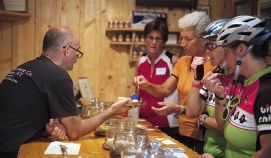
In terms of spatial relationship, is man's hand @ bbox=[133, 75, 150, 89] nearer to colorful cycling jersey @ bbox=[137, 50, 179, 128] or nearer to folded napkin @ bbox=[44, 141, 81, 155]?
colorful cycling jersey @ bbox=[137, 50, 179, 128]

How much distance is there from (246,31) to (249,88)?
29 centimetres

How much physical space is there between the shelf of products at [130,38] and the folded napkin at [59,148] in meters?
2.44

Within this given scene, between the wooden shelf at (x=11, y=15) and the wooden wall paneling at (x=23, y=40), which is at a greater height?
the wooden shelf at (x=11, y=15)

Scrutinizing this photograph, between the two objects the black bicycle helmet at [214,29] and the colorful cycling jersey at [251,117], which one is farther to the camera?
the black bicycle helmet at [214,29]

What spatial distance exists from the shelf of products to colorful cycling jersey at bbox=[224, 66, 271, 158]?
2.82 m

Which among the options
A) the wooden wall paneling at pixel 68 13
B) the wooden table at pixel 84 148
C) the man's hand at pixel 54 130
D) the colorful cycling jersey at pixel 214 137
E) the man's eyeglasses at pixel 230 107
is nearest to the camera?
the man's eyeglasses at pixel 230 107

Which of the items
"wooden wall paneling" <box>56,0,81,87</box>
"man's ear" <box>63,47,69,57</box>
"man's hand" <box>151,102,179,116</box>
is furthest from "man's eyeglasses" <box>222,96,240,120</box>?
"wooden wall paneling" <box>56,0,81,87</box>

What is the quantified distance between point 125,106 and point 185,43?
747 mm

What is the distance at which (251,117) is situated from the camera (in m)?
1.59

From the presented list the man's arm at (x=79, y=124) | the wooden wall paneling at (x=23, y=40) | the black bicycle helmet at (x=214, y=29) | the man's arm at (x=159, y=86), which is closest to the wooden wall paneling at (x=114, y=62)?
the wooden wall paneling at (x=23, y=40)

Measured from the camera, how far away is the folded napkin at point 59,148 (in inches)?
78.2

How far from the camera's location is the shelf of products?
4.44 m

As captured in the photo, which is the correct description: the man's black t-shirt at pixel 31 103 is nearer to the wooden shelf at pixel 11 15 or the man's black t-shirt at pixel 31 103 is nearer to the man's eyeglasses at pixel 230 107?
the man's eyeglasses at pixel 230 107

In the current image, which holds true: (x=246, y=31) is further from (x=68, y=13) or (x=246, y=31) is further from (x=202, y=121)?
(x=68, y=13)
